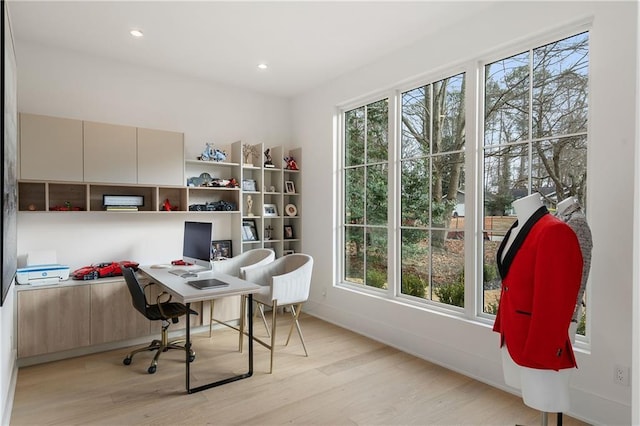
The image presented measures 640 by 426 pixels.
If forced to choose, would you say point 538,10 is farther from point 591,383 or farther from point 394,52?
point 591,383

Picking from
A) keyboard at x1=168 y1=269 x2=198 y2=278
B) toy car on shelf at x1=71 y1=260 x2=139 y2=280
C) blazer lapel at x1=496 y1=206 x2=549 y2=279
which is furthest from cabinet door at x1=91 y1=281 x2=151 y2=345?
blazer lapel at x1=496 y1=206 x2=549 y2=279

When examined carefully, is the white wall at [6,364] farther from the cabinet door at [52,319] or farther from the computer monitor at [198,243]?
the computer monitor at [198,243]

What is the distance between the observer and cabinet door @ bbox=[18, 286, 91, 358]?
3.25 m

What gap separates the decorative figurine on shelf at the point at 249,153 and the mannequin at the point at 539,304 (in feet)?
11.7

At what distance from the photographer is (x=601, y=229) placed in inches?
94.9

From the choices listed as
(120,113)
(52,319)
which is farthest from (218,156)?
(52,319)

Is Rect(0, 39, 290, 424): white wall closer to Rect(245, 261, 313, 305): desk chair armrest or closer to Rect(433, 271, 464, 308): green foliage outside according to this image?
Rect(245, 261, 313, 305): desk chair armrest

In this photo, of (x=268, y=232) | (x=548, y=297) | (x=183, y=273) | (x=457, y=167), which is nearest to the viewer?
(x=548, y=297)

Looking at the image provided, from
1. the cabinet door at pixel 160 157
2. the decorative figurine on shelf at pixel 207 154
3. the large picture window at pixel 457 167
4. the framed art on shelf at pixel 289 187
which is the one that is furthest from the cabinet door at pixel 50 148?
the large picture window at pixel 457 167

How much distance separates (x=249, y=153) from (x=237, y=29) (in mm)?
1780

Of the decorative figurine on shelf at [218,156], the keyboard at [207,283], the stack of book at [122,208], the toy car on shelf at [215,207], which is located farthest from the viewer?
the decorative figurine on shelf at [218,156]

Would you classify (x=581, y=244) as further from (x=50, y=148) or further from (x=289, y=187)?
(x=50, y=148)

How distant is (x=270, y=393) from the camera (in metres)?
2.86

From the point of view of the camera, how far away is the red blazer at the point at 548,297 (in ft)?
5.76
